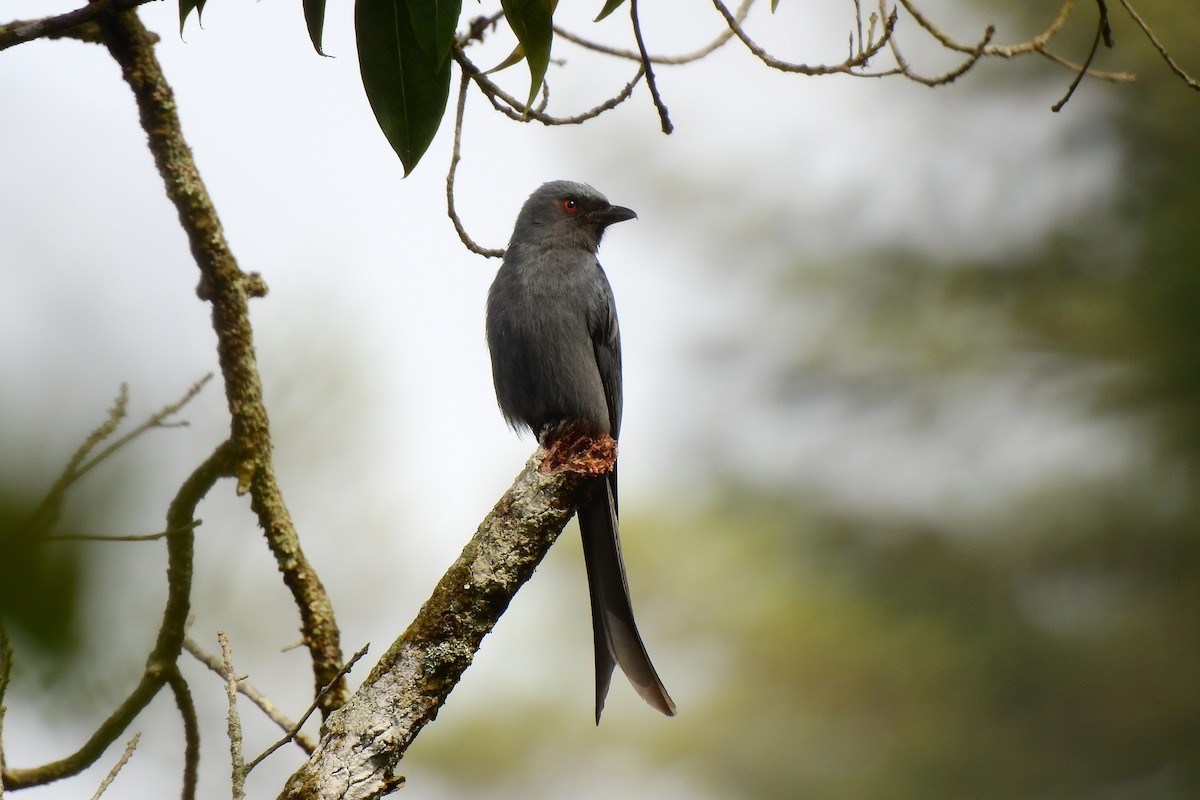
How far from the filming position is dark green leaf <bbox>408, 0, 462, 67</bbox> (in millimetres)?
2426

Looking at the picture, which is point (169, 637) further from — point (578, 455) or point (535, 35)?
point (535, 35)

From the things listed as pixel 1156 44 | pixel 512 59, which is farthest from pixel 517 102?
pixel 1156 44

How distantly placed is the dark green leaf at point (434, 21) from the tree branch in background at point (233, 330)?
148 centimetres

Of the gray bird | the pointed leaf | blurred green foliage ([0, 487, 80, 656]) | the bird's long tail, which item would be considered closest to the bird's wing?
the gray bird

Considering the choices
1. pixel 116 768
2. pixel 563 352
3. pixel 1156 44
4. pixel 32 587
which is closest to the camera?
pixel 32 587

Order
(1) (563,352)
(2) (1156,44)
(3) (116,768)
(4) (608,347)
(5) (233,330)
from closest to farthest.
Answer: (3) (116,768) < (2) (1156,44) < (5) (233,330) < (1) (563,352) < (4) (608,347)

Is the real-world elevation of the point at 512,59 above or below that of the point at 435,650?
above

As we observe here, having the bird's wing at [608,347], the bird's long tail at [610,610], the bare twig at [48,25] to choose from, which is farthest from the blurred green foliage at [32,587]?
the bird's wing at [608,347]

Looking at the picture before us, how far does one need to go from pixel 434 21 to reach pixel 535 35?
344mm

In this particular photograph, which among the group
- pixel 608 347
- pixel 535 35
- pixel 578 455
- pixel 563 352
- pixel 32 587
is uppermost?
pixel 608 347

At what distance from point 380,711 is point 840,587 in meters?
5.87

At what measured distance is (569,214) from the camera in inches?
198

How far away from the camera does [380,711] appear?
2.28 m

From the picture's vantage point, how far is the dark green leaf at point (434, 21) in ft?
7.96
